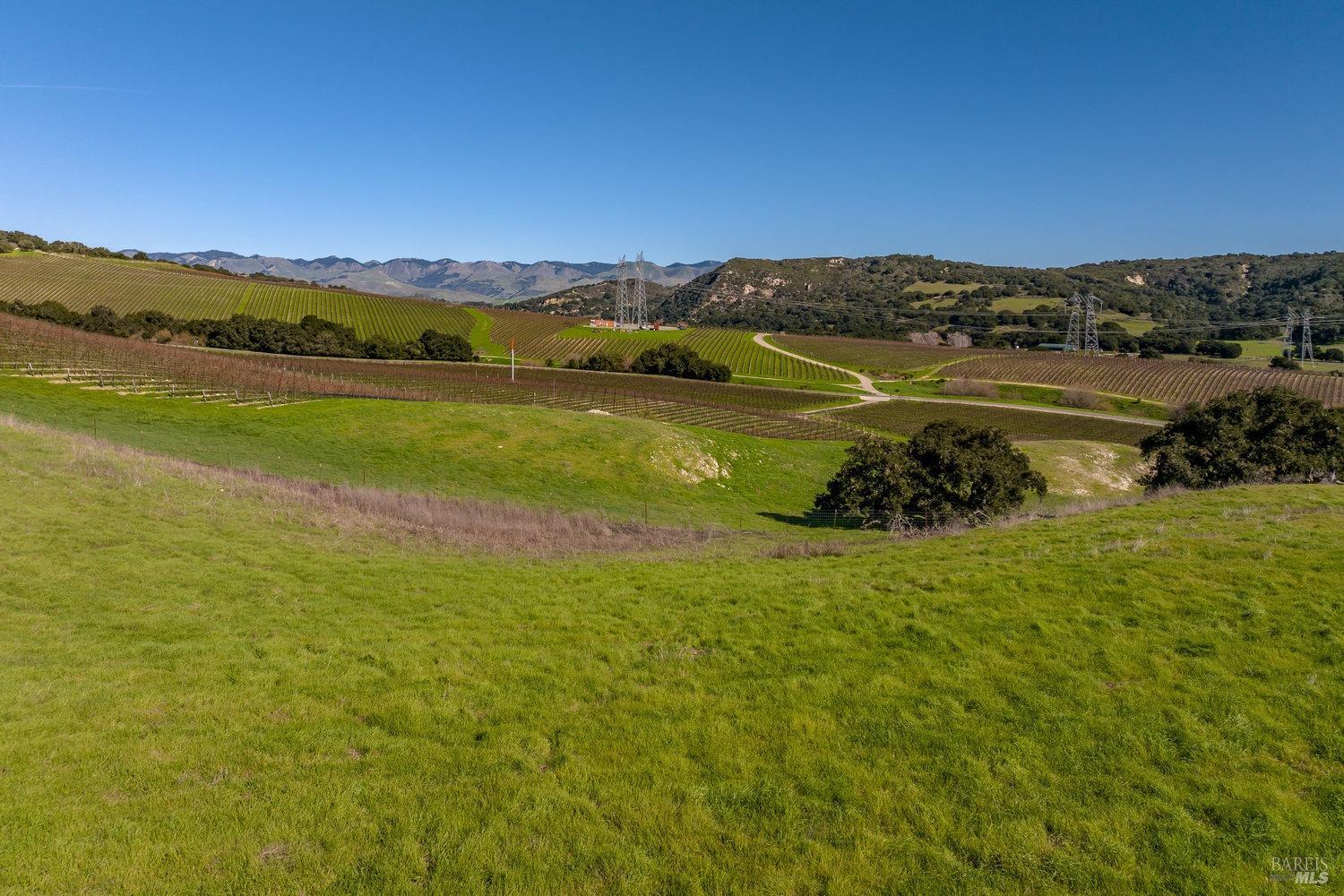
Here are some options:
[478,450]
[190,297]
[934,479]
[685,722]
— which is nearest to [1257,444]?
[934,479]

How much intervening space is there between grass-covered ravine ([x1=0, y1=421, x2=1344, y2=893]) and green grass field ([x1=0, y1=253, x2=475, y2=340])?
422 feet

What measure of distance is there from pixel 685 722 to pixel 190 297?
169 metres

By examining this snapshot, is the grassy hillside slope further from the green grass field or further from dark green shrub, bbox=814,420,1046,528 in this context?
the green grass field

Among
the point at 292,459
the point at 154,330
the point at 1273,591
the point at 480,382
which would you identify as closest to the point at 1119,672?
the point at 1273,591

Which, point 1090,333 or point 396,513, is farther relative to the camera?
point 1090,333

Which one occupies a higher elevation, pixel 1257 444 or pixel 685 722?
pixel 1257 444

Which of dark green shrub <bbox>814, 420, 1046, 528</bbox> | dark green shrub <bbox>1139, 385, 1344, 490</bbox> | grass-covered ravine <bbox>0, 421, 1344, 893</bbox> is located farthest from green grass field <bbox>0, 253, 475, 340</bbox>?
dark green shrub <bbox>1139, 385, 1344, 490</bbox>

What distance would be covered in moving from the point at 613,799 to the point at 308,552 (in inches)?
604

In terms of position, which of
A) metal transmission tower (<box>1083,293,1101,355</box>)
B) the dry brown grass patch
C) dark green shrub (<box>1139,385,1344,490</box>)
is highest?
metal transmission tower (<box>1083,293,1101,355</box>)

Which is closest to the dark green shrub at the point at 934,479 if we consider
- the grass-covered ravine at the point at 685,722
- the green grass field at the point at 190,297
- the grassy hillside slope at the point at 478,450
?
the grassy hillside slope at the point at 478,450

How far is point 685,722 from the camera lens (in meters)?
10.1

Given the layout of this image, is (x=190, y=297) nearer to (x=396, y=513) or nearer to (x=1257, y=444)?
(x=396, y=513)

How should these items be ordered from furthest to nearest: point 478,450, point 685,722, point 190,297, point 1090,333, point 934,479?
1. point 1090,333
2. point 190,297
3. point 478,450
4. point 934,479
5. point 685,722

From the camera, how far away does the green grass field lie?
123750mm
